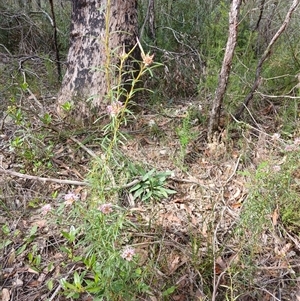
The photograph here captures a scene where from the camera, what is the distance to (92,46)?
248 centimetres

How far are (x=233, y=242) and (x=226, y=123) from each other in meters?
0.93

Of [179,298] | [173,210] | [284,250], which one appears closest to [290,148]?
[284,250]

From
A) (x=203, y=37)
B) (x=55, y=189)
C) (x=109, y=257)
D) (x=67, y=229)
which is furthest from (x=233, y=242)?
(x=203, y=37)

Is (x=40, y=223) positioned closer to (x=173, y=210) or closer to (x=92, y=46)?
(x=173, y=210)

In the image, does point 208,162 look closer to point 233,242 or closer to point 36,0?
point 233,242

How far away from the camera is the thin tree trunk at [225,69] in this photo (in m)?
2.01

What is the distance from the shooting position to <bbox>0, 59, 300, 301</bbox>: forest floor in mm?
1653

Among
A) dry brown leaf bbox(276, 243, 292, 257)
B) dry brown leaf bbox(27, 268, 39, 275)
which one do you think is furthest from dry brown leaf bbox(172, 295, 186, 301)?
dry brown leaf bbox(27, 268, 39, 275)

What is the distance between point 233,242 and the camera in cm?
183

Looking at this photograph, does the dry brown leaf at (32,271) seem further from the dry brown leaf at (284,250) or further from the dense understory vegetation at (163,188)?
the dry brown leaf at (284,250)

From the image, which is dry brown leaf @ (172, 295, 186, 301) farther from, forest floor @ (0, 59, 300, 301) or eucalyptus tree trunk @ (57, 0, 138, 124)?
eucalyptus tree trunk @ (57, 0, 138, 124)

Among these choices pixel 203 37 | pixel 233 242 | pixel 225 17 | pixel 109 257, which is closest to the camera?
pixel 109 257

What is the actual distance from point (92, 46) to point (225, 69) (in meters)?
1.00

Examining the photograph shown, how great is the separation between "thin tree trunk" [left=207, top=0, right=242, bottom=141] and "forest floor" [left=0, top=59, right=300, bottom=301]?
11cm
